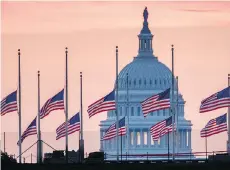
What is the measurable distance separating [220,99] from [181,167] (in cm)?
1895

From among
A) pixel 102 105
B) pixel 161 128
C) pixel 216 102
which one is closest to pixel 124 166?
pixel 216 102

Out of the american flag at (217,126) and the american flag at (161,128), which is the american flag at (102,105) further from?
the american flag at (217,126)

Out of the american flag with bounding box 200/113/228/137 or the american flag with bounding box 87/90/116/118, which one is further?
the american flag with bounding box 87/90/116/118

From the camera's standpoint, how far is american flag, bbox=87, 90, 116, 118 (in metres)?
167

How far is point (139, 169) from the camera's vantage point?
13738 centimetres

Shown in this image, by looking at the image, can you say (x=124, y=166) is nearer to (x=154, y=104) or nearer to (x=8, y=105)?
(x=8, y=105)

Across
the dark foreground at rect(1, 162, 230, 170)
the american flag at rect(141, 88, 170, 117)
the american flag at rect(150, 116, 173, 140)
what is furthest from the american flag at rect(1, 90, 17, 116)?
the dark foreground at rect(1, 162, 230, 170)

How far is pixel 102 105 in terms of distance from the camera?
552ft

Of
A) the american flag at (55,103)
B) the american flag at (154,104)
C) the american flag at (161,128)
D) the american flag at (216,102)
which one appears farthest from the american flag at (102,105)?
the american flag at (216,102)

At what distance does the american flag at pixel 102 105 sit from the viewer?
16662 centimetres

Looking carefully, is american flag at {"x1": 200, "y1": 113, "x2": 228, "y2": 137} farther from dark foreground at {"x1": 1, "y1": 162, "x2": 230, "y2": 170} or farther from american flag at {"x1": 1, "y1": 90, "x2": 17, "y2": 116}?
dark foreground at {"x1": 1, "y1": 162, "x2": 230, "y2": 170}

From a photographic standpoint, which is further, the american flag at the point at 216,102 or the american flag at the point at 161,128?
the american flag at the point at 161,128

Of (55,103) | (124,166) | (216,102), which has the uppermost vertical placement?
(55,103)

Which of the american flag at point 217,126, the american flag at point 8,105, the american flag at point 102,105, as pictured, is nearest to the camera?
the american flag at point 8,105
